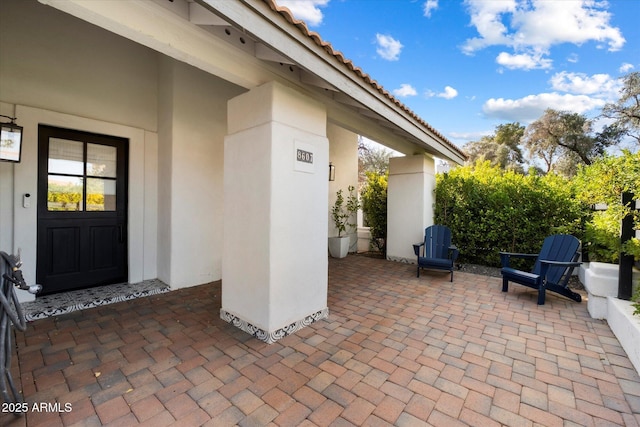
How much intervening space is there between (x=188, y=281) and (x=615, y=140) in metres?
24.6

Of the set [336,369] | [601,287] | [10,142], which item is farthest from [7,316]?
[601,287]

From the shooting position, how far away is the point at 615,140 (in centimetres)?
1672

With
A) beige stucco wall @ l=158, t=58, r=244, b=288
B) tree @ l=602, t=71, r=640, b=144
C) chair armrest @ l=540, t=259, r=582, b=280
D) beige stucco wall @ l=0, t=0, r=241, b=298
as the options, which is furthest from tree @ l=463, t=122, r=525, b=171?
beige stucco wall @ l=0, t=0, r=241, b=298

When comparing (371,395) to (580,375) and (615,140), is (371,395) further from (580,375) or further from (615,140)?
(615,140)

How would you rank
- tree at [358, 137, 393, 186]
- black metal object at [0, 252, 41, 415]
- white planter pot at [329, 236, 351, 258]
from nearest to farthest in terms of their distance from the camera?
black metal object at [0, 252, 41, 415], white planter pot at [329, 236, 351, 258], tree at [358, 137, 393, 186]

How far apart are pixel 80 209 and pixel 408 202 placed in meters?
6.18

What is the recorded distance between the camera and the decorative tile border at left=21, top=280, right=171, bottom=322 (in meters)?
3.25

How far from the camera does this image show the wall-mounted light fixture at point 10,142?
10.1ft

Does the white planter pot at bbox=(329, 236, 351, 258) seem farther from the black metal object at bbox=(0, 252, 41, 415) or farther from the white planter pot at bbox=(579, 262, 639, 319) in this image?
the black metal object at bbox=(0, 252, 41, 415)

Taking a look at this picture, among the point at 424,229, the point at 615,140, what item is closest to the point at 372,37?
the point at 424,229

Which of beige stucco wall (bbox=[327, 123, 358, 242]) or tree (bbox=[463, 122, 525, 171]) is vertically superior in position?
tree (bbox=[463, 122, 525, 171])

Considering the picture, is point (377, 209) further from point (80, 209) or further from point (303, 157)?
point (80, 209)

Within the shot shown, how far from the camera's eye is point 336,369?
7.47ft

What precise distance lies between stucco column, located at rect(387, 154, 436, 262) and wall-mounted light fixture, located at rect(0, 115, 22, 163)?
644 centimetres
